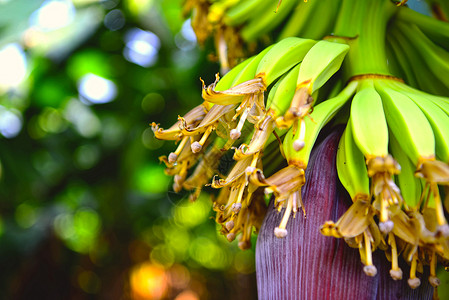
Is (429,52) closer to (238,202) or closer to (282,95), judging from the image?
(282,95)

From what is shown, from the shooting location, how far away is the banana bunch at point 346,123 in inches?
15.8

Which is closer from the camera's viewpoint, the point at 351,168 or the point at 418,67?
the point at 351,168

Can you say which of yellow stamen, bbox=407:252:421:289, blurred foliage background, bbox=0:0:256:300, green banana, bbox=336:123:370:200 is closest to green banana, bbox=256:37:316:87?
green banana, bbox=336:123:370:200

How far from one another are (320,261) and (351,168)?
105 millimetres

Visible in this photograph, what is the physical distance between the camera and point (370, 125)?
0.43 metres

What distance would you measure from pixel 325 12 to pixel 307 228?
0.35 m

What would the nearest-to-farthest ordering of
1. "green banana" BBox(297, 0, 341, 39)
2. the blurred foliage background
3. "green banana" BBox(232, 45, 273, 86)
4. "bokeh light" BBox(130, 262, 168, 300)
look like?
1. "green banana" BBox(232, 45, 273, 86)
2. "green banana" BBox(297, 0, 341, 39)
3. the blurred foliage background
4. "bokeh light" BBox(130, 262, 168, 300)

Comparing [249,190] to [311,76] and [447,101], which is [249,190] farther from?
[447,101]

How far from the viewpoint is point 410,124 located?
1.41ft

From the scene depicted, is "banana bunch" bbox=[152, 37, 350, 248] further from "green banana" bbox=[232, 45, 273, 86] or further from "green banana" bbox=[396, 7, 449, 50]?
"green banana" bbox=[396, 7, 449, 50]

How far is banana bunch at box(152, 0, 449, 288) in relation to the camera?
40cm

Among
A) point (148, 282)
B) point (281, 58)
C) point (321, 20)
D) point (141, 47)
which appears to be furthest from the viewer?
point (148, 282)

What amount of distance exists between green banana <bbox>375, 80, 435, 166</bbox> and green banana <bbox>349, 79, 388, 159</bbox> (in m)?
0.02

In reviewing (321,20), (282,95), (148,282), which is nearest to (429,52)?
(321,20)
